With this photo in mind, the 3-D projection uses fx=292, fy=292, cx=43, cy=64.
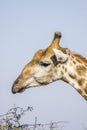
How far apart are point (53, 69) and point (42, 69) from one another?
0.96 ft

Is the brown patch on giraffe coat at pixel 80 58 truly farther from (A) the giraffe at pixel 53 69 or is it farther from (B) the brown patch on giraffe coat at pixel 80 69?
(B) the brown patch on giraffe coat at pixel 80 69

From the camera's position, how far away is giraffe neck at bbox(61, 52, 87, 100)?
24.3ft

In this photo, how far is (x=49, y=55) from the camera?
7504mm

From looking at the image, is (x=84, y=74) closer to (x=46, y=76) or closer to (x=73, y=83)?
(x=73, y=83)

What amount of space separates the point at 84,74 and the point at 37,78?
1233mm

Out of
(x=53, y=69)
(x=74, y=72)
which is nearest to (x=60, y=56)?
(x=53, y=69)

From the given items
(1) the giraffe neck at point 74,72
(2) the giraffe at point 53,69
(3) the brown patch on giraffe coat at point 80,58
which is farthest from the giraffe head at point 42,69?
(3) the brown patch on giraffe coat at point 80,58

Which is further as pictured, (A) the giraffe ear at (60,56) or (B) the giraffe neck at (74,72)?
(B) the giraffe neck at (74,72)

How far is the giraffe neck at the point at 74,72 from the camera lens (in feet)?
24.3

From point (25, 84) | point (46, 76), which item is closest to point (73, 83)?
point (46, 76)

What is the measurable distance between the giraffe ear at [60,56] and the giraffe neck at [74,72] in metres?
0.23

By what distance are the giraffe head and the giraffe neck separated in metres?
0.15

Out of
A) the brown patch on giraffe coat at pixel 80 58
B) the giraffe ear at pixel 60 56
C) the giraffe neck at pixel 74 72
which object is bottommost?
the giraffe neck at pixel 74 72

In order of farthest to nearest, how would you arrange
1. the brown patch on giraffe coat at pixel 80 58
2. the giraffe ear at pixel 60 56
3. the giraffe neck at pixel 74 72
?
the brown patch on giraffe coat at pixel 80 58, the giraffe neck at pixel 74 72, the giraffe ear at pixel 60 56
